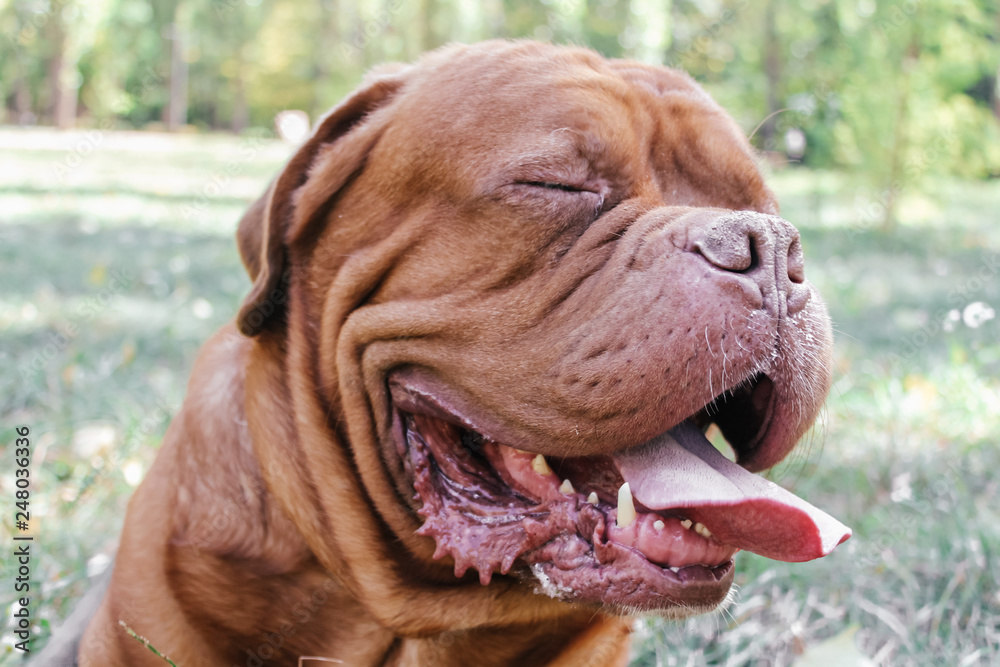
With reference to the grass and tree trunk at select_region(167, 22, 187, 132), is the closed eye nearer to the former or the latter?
the grass

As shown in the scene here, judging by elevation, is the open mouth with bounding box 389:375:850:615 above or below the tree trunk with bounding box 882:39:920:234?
above

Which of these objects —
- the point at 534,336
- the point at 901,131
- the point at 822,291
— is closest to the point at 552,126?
→ the point at 534,336

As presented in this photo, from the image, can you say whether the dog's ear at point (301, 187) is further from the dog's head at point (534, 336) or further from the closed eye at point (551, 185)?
the closed eye at point (551, 185)

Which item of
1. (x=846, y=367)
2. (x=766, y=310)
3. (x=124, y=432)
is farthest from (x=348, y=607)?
(x=846, y=367)

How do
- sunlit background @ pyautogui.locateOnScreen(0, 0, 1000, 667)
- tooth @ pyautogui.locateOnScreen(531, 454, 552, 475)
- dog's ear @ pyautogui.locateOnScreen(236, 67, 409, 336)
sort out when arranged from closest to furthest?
tooth @ pyautogui.locateOnScreen(531, 454, 552, 475) < dog's ear @ pyautogui.locateOnScreen(236, 67, 409, 336) < sunlit background @ pyautogui.locateOnScreen(0, 0, 1000, 667)

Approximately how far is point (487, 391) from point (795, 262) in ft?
2.51

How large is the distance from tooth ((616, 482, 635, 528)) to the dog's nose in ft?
1.65

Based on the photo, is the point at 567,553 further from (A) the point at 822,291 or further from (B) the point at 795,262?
(A) the point at 822,291

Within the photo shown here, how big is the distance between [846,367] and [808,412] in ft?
11.4

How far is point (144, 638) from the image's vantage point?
2158 mm

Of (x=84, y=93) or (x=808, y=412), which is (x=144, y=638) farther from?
(x=84, y=93)

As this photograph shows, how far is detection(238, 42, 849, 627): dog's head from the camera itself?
1.82m

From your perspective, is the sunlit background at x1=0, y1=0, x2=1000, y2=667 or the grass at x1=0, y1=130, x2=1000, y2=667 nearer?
the grass at x1=0, y1=130, x2=1000, y2=667

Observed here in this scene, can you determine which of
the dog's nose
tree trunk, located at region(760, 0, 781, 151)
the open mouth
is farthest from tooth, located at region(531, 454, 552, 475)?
tree trunk, located at region(760, 0, 781, 151)
